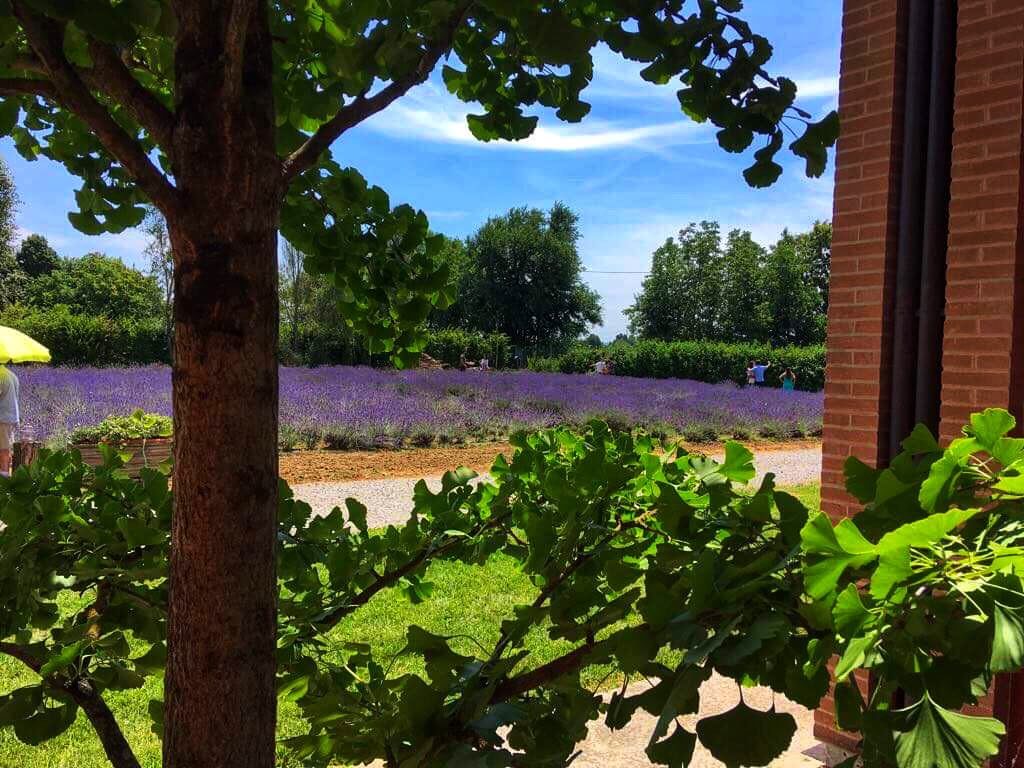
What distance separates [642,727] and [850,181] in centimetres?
258

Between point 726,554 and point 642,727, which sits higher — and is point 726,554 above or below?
above

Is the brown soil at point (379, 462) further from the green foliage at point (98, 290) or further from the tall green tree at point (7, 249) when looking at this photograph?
the green foliage at point (98, 290)

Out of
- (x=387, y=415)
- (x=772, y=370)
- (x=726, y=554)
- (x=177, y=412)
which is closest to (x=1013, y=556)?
(x=726, y=554)

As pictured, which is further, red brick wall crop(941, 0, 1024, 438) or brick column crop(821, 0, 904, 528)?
brick column crop(821, 0, 904, 528)

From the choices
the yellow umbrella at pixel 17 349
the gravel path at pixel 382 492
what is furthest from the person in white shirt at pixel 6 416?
the gravel path at pixel 382 492

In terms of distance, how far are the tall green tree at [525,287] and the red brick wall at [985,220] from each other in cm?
4760

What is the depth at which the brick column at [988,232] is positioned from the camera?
9.68ft

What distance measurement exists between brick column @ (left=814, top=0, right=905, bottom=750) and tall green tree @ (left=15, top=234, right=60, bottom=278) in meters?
65.1

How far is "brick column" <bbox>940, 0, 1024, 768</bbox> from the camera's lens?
9.68ft

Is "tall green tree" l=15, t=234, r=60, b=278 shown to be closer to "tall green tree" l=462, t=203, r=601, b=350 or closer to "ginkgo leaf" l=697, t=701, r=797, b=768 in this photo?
"tall green tree" l=462, t=203, r=601, b=350

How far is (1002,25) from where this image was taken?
9.77ft

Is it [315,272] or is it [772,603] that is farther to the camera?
[315,272]

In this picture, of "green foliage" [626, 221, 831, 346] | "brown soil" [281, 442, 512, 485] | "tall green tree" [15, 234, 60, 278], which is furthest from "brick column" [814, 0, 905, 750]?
"tall green tree" [15, 234, 60, 278]

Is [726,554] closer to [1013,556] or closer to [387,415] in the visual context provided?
[1013,556]
